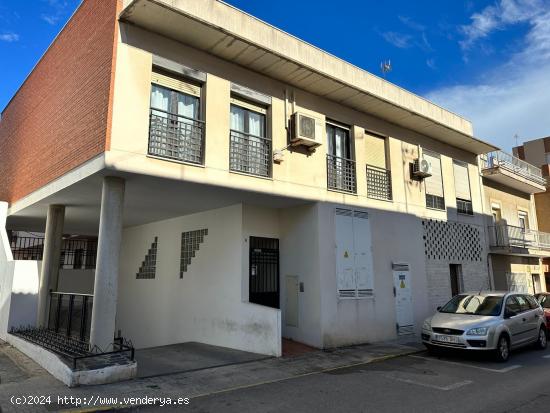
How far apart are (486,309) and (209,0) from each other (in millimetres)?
9974

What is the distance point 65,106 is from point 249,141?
476 centimetres

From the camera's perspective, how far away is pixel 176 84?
358 inches

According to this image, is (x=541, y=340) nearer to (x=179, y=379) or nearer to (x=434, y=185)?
(x=434, y=185)

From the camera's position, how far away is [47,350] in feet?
26.4

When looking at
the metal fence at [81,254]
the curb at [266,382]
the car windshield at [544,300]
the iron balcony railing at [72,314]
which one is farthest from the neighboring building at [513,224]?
the metal fence at [81,254]

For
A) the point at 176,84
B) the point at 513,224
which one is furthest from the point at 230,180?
the point at 513,224

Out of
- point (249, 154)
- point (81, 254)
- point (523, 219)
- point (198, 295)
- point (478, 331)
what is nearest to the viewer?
point (478, 331)

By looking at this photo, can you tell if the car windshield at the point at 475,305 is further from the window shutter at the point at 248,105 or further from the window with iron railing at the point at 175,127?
the window with iron railing at the point at 175,127

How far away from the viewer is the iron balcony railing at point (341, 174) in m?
11.8

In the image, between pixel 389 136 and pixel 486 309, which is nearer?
pixel 486 309

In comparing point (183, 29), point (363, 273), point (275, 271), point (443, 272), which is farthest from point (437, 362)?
point (183, 29)

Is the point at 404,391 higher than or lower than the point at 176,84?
lower

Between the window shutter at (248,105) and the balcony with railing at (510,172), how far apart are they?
12376mm

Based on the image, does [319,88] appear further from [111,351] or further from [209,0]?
[111,351]
